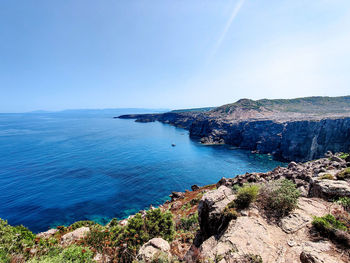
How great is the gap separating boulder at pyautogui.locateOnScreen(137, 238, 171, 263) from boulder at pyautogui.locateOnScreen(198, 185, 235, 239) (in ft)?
9.94

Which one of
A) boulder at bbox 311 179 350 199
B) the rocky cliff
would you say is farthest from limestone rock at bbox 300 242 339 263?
→ the rocky cliff

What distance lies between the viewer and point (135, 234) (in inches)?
365

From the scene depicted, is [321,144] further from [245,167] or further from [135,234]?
[135,234]

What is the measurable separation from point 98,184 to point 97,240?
107 ft

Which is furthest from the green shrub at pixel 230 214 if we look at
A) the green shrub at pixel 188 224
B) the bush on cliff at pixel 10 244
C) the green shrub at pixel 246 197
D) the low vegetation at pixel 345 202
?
the bush on cliff at pixel 10 244

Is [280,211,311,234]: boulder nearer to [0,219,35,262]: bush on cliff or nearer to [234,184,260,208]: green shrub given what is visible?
[234,184,260,208]: green shrub

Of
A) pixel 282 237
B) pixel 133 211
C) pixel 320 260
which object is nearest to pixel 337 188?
pixel 282 237

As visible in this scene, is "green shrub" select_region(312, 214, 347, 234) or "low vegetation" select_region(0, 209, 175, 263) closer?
"green shrub" select_region(312, 214, 347, 234)

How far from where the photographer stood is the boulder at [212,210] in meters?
8.94

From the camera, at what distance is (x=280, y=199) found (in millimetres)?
8430

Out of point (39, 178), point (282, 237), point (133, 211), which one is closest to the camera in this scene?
point (282, 237)

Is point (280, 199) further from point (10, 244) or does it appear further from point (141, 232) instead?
point (10, 244)

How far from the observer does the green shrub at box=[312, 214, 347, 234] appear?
642cm

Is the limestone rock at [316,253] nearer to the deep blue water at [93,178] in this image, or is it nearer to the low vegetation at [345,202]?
the low vegetation at [345,202]
